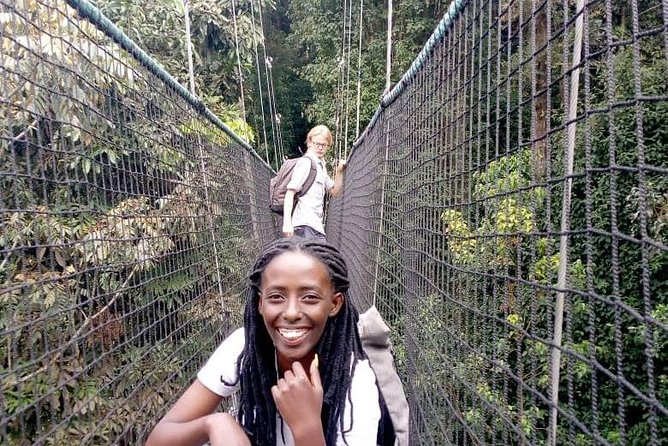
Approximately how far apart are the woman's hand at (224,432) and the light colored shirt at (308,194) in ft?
6.71

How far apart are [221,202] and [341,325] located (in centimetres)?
187

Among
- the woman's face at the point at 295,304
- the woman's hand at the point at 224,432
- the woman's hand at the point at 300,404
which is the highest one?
the woman's face at the point at 295,304

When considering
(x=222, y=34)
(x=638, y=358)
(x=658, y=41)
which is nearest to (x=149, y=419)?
A: (x=638, y=358)

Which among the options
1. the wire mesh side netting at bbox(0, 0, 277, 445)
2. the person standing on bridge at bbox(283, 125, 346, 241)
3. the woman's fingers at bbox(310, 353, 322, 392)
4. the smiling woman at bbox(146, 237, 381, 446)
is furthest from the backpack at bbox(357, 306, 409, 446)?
the person standing on bridge at bbox(283, 125, 346, 241)

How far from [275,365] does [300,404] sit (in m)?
0.14

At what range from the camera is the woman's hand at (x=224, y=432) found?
968 mm

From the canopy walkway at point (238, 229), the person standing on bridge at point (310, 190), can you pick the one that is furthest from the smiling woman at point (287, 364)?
the person standing on bridge at point (310, 190)

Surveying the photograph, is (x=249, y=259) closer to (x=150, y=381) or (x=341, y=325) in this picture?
(x=150, y=381)

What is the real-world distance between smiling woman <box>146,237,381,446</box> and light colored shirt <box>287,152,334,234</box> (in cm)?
193

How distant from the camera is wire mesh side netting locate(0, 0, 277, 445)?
118cm

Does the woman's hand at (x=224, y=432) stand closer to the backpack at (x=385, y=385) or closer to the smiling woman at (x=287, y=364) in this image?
the smiling woman at (x=287, y=364)

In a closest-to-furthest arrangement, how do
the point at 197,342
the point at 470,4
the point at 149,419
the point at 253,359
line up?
the point at 253,359
the point at 470,4
the point at 149,419
the point at 197,342

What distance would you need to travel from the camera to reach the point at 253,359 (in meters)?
1.05

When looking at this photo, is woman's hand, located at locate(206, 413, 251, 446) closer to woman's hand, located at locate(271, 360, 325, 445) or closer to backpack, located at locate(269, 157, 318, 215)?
woman's hand, located at locate(271, 360, 325, 445)
